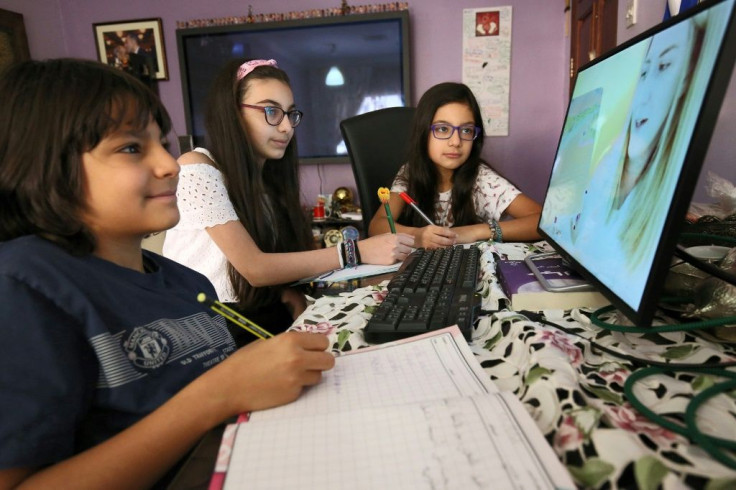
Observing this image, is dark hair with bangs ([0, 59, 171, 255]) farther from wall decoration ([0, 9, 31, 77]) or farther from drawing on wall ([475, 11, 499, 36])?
wall decoration ([0, 9, 31, 77])

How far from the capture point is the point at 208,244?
118 centimetres

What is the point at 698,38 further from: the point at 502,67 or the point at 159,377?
the point at 502,67

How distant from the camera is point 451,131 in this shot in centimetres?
154

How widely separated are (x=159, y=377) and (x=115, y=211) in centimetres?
21

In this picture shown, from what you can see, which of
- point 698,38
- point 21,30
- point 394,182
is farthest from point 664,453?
point 21,30

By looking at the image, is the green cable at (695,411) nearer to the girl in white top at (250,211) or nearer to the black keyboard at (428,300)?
the black keyboard at (428,300)

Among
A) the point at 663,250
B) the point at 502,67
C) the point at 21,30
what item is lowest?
the point at 663,250

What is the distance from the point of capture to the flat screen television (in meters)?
2.75

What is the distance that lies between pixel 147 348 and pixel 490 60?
105 inches

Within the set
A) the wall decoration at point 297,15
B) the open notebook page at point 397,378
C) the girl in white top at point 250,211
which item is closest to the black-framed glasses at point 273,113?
the girl in white top at point 250,211

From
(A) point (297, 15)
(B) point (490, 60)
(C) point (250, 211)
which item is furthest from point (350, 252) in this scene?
(A) point (297, 15)

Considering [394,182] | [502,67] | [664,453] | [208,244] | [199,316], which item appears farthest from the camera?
[502,67]

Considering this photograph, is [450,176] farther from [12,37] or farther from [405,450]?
[12,37]

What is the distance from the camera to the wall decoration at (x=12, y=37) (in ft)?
9.59
